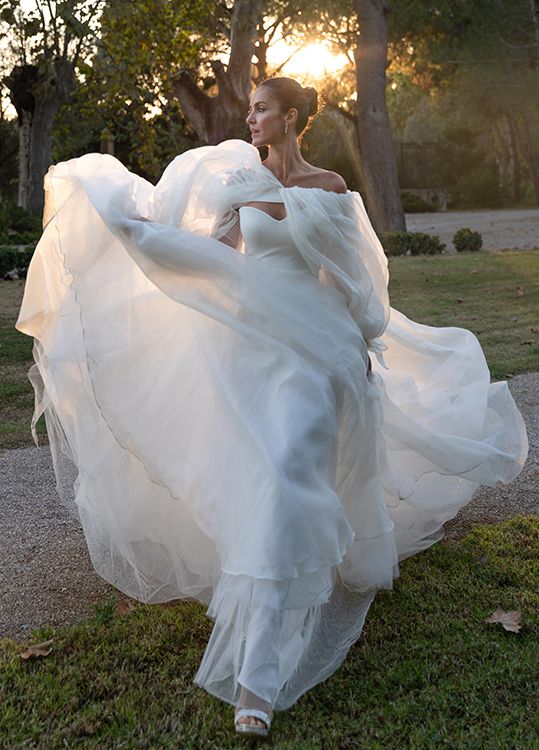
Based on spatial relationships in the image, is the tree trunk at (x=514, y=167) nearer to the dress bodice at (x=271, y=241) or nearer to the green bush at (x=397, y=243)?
the green bush at (x=397, y=243)

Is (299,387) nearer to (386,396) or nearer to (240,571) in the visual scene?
(240,571)

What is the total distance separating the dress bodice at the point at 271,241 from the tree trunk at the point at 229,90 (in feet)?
43.9

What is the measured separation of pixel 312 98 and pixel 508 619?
2386mm

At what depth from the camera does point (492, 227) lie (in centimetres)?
2678

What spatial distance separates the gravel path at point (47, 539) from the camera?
396cm

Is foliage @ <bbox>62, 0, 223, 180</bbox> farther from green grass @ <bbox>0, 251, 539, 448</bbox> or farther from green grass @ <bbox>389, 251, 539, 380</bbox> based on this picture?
green grass @ <bbox>389, 251, 539, 380</bbox>

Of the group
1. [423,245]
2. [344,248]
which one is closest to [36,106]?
[423,245]

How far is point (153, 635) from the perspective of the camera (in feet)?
12.0

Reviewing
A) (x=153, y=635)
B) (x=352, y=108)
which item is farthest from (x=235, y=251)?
(x=352, y=108)

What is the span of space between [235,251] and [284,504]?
1.10 meters

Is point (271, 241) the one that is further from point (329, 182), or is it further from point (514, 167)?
point (514, 167)

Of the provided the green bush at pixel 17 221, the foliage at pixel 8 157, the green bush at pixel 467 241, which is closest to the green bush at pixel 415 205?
the foliage at pixel 8 157

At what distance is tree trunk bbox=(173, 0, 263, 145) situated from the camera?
16484 millimetres

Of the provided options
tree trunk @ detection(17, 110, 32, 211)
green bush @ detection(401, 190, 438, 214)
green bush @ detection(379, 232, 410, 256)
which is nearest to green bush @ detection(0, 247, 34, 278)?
green bush @ detection(379, 232, 410, 256)
